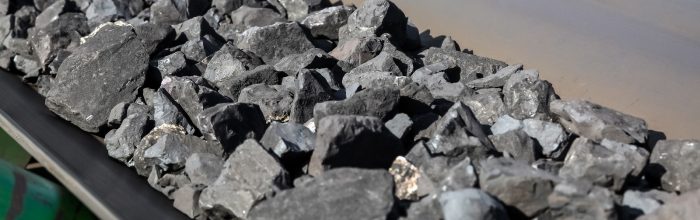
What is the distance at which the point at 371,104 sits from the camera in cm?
295

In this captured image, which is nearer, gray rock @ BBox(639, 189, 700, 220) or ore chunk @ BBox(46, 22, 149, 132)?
gray rock @ BBox(639, 189, 700, 220)

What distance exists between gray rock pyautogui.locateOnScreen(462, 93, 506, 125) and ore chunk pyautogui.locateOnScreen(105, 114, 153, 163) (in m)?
1.34

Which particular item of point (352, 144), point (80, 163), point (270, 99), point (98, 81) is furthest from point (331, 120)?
point (98, 81)

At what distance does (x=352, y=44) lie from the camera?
3.85 meters

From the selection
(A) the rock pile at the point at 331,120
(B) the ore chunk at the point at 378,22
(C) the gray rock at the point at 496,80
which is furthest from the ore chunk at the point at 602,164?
(B) the ore chunk at the point at 378,22

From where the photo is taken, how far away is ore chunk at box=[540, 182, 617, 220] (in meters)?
2.22

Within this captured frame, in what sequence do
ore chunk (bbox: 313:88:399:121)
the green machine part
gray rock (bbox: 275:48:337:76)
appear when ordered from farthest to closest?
gray rock (bbox: 275:48:337:76) → ore chunk (bbox: 313:88:399:121) → the green machine part

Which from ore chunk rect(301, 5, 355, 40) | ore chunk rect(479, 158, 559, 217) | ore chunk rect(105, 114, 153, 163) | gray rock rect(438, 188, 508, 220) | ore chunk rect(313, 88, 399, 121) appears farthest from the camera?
ore chunk rect(301, 5, 355, 40)

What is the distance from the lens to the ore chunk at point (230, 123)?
2.98 meters

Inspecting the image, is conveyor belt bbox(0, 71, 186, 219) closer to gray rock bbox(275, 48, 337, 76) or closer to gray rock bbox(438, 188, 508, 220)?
gray rock bbox(275, 48, 337, 76)

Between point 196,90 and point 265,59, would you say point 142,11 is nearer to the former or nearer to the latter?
point 265,59

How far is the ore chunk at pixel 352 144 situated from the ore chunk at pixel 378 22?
1409 mm

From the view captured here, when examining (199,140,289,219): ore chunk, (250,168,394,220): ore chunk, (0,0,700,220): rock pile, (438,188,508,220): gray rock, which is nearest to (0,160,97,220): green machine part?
(0,0,700,220): rock pile

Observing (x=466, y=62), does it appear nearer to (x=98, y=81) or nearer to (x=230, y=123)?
(x=230, y=123)
